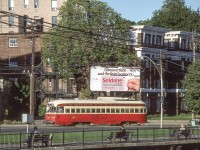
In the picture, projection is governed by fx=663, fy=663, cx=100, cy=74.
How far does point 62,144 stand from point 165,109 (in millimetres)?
69245

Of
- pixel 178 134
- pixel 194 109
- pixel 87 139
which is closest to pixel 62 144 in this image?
pixel 87 139

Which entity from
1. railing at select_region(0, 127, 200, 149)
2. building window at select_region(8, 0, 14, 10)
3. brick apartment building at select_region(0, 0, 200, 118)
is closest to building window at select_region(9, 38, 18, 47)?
brick apartment building at select_region(0, 0, 200, 118)

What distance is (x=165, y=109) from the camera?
108 meters

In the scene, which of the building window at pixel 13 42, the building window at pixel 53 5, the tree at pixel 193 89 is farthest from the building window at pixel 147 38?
the building window at pixel 13 42

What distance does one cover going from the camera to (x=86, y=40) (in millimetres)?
91625

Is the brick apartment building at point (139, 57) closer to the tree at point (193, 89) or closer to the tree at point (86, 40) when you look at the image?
the tree at point (86, 40)

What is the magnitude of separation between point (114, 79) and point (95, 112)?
64.0ft

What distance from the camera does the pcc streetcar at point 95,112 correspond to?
73.1 metres

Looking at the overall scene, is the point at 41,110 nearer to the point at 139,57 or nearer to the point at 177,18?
the point at 139,57

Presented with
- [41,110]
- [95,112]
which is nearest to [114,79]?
[41,110]

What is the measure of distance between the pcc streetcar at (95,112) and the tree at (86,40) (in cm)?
1461

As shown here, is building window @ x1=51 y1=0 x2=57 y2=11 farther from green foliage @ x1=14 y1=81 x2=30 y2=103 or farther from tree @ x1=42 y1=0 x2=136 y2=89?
green foliage @ x1=14 y1=81 x2=30 y2=103

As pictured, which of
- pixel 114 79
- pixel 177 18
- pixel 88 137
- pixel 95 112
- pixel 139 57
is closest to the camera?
pixel 88 137

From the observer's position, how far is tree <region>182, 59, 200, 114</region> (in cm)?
8119
